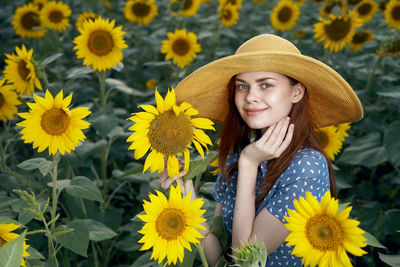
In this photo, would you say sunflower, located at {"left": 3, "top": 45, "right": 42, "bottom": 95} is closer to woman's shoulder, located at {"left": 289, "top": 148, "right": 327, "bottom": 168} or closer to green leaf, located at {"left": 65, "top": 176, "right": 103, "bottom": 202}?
green leaf, located at {"left": 65, "top": 176, "right": 103, "bottom": 202}

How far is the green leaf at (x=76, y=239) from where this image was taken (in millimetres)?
1177

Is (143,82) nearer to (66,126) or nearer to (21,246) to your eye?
(66,126)

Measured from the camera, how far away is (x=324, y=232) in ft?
2.56

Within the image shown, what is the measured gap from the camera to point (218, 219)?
3.47 ft

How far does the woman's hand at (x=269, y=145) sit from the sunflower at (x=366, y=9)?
215 centimetres

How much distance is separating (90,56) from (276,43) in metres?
1.05

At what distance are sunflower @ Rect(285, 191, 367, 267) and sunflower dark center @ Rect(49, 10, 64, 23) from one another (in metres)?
2.43

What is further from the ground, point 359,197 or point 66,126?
point 66,126

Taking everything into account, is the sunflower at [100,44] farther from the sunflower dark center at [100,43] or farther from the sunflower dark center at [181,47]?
the sunflower dark center at [181,47]

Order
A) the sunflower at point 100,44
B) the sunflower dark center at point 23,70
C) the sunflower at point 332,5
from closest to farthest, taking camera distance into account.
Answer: the sunflower dark center at point 23,70
the sunflower at point 100,44
the sunflower at point 332,5

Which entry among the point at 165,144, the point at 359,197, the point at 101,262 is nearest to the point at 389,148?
the point at 359,197

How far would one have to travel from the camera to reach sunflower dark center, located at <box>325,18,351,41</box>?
7.79 feet

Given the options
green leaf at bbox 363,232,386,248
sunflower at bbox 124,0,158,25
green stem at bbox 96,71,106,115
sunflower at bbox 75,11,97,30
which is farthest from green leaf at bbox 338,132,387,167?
sunflower at bbox 124,0,158,25

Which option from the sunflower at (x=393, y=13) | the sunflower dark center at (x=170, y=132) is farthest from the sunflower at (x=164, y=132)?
the sunflower at (x=393, y=13)
